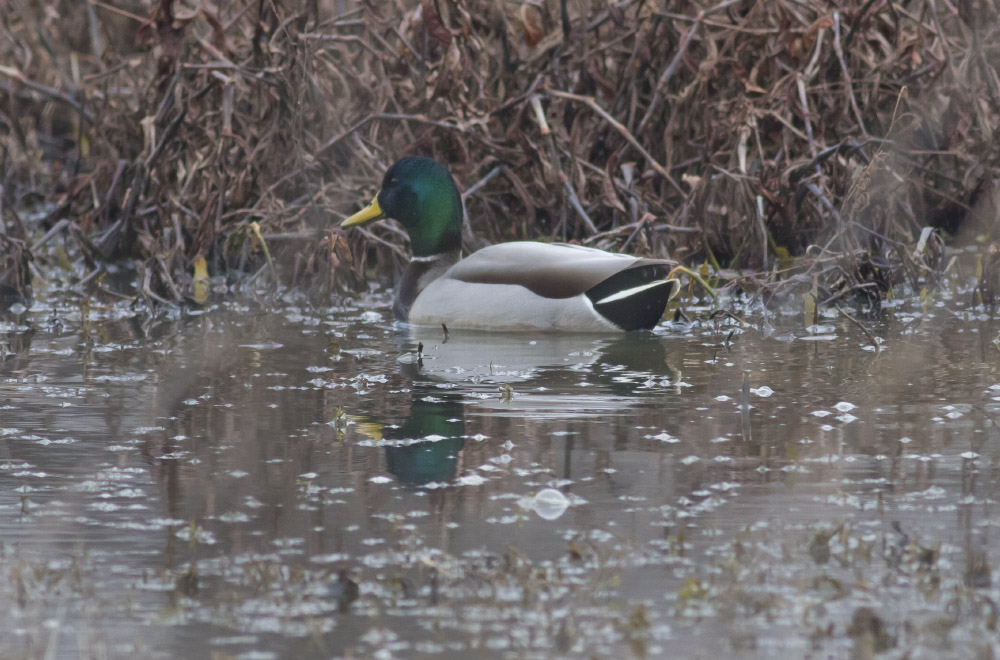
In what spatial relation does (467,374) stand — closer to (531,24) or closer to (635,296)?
(635,296)

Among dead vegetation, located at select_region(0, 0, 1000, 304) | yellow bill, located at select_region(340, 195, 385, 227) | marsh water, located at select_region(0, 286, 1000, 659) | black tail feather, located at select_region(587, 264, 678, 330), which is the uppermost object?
dead vegetation, located at select_region(0, 0, 1000, 304)

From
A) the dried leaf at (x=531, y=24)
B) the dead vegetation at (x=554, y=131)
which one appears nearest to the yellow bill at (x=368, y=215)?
the dead vegetation at (x=554, y=131)

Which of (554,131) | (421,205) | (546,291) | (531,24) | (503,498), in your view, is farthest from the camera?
(554,131)

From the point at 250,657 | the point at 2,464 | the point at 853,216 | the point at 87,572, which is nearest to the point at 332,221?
the point at 853,216

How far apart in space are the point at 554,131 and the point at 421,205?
4.44 ft

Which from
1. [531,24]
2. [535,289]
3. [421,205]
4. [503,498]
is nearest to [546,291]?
[535,289]

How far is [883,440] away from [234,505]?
235cm

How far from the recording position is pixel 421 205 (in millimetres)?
9930

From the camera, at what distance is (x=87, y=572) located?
14.0 ft

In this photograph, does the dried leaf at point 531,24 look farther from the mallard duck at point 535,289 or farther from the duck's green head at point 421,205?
the mallard duck at point 535,289

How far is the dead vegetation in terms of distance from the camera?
10031 millimetres

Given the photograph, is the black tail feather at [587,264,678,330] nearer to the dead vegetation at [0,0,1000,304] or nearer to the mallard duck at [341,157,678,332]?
the mallard duck at [341,157,678,332]

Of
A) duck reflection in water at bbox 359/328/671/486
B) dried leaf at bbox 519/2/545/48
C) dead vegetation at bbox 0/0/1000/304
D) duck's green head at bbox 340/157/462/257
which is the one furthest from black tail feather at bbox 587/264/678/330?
dried leaf at bbox 519/2/545/48

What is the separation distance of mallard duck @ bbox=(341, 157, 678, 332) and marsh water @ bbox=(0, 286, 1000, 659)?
350 millimetres
